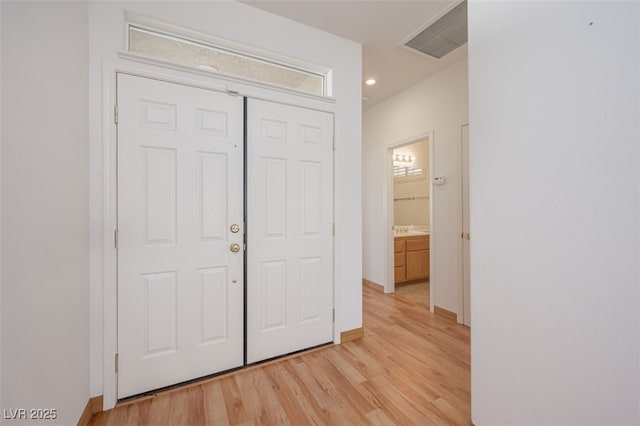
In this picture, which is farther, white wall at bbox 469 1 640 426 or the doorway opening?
the doorway opening

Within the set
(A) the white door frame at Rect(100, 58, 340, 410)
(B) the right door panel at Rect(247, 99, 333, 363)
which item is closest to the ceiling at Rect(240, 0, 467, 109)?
(B) the right door panel at Rect(247, 99, 333, 363)

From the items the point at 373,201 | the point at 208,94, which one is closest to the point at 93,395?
the point at 208,94

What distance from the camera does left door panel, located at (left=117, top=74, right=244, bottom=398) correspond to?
5.39 feet

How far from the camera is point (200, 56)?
195cm

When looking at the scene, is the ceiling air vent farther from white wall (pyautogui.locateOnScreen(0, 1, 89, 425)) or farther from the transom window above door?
white wall (pyautogui.locateOnScreen(0, 1, 89, 425))

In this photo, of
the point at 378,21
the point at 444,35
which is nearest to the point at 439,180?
the point at 444,35

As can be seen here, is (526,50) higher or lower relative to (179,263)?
higher

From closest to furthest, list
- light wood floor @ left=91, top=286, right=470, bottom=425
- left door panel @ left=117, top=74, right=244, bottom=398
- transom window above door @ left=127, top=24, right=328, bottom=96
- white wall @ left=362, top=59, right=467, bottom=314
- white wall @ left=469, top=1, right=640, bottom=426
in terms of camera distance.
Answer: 1. white wall @ left=469, top=1, right=640, bottom=426
2. light wood floor @ left=91, top=286, right=470, bottom=425
3. left door panel @ left=117, top=74, right=244, bottom=398
4. transom window above door @ left=127, top=24, right=328, bottom=96
5. white wall @ left=362, top=59, right=467, bottom=314

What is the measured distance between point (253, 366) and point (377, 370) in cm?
95

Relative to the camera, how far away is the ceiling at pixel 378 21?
79.4 inches

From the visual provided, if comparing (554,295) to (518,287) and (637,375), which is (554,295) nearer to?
(518,287)

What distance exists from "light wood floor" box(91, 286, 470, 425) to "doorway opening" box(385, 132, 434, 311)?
1.23 meters

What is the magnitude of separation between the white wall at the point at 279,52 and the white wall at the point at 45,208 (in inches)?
2.5

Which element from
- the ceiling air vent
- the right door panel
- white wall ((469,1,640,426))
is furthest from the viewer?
the ceiling air vent
